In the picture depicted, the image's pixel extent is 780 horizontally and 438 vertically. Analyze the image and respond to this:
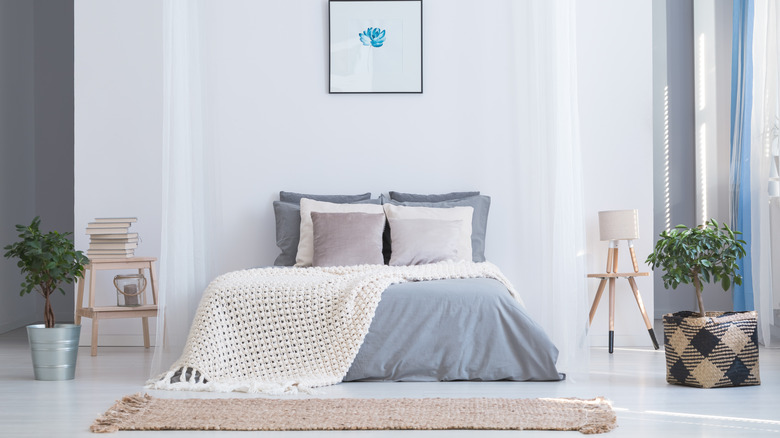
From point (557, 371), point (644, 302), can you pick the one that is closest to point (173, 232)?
point (557, 371)

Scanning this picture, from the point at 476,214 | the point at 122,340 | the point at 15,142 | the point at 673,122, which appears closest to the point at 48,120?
the point at 15,142

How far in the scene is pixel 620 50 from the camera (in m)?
5.11

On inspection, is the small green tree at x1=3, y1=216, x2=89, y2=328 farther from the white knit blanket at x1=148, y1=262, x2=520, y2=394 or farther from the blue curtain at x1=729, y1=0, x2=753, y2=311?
the blue curtain at x1=729, y1=0, x2=753, y2=311

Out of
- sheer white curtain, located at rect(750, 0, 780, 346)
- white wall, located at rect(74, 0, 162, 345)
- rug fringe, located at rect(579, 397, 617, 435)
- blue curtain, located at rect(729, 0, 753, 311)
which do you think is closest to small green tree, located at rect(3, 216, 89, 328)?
white wall, located at rect(74, 0, 162, 345)

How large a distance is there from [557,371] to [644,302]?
1.57 m

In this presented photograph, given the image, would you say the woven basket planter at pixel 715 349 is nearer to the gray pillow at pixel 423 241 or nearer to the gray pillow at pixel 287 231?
the gray pillow at pixel 423 241

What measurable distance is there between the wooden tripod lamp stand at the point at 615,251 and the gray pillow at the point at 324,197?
1.53 m

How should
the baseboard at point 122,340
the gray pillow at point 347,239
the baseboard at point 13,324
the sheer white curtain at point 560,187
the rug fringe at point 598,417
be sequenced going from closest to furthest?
the rug fringe at point 598,417
the sheer white curtain at point 560,187
the gray pillow at point 347,239
the baseboard at point 122,340
the baseboard at point 13,324

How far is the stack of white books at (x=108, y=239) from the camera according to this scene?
15.9 ft

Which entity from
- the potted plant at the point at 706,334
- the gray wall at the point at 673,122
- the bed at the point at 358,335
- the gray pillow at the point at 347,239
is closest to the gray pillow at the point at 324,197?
the gray pillow at the point at 347,239

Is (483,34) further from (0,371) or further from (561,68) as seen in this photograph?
(0,371)

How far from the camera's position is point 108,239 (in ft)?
16.0

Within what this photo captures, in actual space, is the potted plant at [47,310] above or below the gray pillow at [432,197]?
below

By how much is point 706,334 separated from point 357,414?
5.49ft
